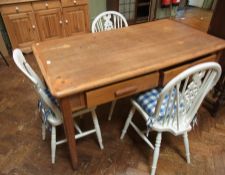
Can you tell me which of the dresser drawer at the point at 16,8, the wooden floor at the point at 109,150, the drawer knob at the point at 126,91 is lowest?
the wooden floor at the point at 109,150

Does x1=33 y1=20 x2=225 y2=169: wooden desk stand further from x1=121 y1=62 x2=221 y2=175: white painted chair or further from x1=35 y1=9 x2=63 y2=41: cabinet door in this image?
x1=35 y1=9 x2=63 y2=41: cabinet door

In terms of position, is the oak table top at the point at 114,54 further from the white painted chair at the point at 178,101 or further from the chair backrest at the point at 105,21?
the chair backrest at the point at 105,21

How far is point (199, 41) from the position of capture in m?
1.35

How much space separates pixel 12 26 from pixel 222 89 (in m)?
2.76

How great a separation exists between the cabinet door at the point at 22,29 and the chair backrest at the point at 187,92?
2.42 metres

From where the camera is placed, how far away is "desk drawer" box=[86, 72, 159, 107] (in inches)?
39.9

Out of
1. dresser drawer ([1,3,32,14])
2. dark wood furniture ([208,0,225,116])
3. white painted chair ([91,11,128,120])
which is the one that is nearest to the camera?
dark wood furniture ([208,0,225,116])

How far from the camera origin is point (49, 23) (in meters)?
2.82

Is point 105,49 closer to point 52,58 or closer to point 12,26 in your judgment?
point 52,58

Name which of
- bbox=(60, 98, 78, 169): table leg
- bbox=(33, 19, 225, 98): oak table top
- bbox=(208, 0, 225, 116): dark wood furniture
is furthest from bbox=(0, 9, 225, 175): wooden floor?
bbox=(33, 19, 225, 98): oak table top

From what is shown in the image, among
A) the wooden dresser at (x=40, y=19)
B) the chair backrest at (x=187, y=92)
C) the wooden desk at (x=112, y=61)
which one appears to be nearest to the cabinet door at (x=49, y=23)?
the wooden dresser at (x=40, y=19)

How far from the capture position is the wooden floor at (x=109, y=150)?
1375 mm

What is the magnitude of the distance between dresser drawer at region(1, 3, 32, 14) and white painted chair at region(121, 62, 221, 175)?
2.22 meters

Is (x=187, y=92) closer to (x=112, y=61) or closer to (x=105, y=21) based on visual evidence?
(x=112, y=61)
